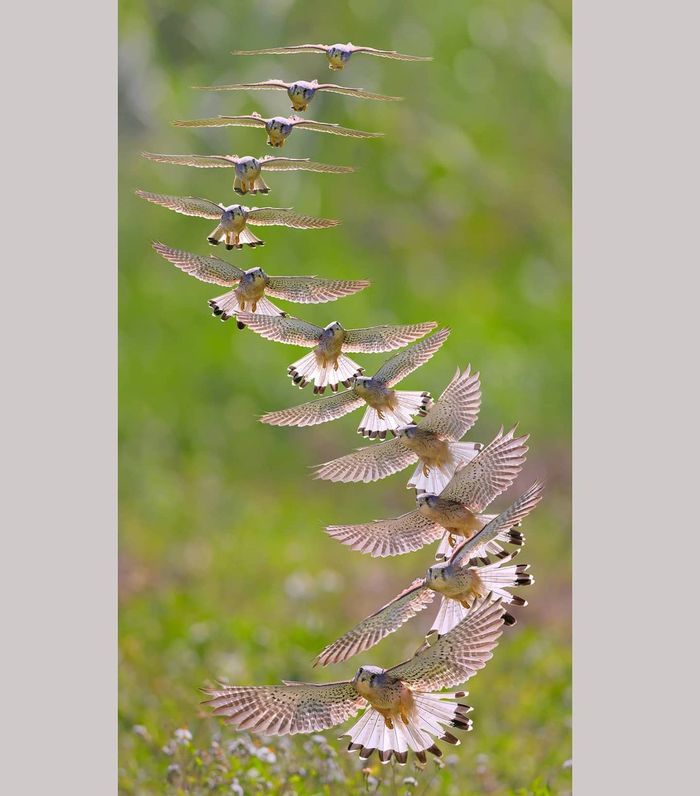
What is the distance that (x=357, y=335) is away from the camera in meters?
3.39

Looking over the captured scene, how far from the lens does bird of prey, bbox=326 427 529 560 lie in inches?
128

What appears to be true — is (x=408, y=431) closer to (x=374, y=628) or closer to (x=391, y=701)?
(x=374, y=628)

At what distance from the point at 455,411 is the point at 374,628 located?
53 centimetres

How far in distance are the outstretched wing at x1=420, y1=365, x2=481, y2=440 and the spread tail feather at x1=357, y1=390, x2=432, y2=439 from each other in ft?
0.11

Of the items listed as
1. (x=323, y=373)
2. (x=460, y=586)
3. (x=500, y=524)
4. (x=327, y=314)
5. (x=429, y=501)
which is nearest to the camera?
(x=500, y=524)

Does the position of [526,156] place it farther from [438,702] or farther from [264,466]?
[438,702]

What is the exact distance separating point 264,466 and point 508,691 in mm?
1734

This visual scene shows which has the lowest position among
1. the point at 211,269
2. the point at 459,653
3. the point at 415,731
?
the point at 415,731

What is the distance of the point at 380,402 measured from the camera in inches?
132

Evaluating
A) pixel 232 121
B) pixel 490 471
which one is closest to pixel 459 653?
pixel 490 471

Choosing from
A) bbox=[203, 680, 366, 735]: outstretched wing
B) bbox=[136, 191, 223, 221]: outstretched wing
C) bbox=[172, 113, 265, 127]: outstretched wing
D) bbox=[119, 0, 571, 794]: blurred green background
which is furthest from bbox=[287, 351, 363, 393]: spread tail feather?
bbox=[119, 0, 571, 794]: blurred green background

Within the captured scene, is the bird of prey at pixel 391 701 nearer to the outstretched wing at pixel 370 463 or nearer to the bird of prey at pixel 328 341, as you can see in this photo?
the outstretched wing at pixel 370 463

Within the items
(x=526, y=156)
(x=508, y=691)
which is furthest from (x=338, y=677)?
(x=526, y=156)

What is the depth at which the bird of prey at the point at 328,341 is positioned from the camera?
3.37m
